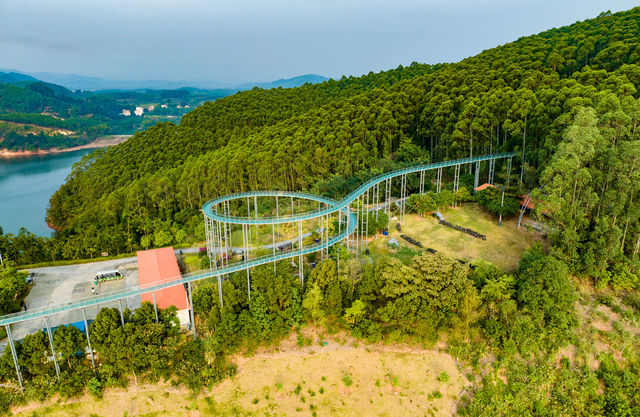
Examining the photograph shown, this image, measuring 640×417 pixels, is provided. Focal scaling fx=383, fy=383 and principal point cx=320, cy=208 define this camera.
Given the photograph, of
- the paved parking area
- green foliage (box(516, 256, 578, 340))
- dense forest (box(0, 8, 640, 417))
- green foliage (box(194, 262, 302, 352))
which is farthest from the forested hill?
green foliage (box(194, 262, 302, 352))

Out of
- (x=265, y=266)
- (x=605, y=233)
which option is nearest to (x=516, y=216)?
(x=605, y=233)

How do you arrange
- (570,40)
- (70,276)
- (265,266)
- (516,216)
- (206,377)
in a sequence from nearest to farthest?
(206,377)
(265,266)
(70,276)
(516,216)
(570,40)

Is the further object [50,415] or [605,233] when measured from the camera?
[605,233]

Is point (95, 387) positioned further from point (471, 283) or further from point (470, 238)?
point (470, 238)

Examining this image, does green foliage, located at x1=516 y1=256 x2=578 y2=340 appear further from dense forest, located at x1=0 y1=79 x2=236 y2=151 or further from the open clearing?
dense forest, located at x1=0 y1=79 x2=236 y2=151

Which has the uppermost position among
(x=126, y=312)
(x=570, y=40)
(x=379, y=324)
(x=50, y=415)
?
(x=570, y=40)

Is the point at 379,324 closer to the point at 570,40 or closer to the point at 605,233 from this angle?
the point at 605,233

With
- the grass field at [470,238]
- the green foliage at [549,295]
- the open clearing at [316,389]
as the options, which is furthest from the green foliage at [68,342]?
the green foliage at [549,295]

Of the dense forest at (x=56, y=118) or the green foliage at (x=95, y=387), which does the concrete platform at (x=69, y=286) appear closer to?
the green foliage at (x=95, y=387)
